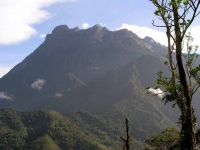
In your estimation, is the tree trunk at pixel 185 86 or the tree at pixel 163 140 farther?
the tree at pixel 163 140

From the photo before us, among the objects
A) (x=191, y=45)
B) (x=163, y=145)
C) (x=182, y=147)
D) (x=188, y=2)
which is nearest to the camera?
(x=188, y=2)

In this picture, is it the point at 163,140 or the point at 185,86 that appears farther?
the point at 163,140

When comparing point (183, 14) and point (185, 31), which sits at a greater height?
point (183, 14)

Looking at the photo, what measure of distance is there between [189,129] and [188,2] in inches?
192

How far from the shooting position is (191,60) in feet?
37.9

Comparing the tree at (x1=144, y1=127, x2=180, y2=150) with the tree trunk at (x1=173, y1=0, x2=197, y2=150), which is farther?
the tree at (x1=144, y1=127, x2=180, y2=150)

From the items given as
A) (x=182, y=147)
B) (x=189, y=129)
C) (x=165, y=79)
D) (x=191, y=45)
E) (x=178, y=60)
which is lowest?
(x=182, y=147)

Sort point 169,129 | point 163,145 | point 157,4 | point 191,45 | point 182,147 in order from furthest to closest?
point 169,129 → point 163,145 → point 182,147 → point 191,45 → point 157,4

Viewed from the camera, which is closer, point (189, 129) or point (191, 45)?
point (189, 129)

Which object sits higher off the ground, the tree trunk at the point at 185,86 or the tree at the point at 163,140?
the tree trunk at the point at 185,86

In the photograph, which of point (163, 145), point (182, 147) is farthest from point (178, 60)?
point (163, 145)

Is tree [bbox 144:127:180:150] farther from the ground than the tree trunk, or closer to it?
closer to it

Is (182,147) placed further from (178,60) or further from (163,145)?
(163,145)

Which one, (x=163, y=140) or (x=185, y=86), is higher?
(x=185, y=86)
